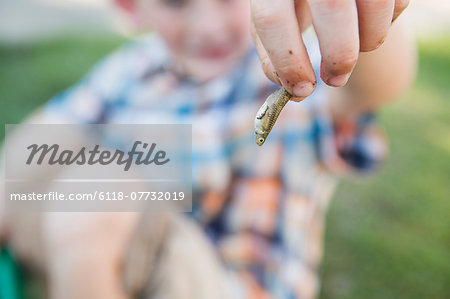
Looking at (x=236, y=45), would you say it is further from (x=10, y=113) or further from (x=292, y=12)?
(x=10, y=113)

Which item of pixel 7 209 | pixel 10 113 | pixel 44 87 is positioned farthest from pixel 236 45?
pixel 44 87

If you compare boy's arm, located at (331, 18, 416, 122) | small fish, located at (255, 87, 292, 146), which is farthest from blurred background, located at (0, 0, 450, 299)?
small fish, located at (255, 87, 292, 146)

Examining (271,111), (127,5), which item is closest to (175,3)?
(127,5)

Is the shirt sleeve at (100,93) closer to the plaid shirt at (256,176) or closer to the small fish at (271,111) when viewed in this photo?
the plaid shirt at (256,176)

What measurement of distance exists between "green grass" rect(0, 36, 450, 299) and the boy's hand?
3.23ft

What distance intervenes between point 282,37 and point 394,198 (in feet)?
4.30

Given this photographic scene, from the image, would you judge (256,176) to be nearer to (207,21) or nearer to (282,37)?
(207,21)

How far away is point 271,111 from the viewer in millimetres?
344

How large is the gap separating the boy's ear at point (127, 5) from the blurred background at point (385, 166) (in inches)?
5.5

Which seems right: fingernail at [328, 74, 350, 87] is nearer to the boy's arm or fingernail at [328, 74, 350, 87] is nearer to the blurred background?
the boy's arm

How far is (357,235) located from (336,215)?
119 mm

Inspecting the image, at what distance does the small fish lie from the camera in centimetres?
34

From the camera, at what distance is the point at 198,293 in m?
0.75

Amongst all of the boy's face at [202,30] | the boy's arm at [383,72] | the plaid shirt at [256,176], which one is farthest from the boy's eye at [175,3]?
the boy's arm at [383,72]
